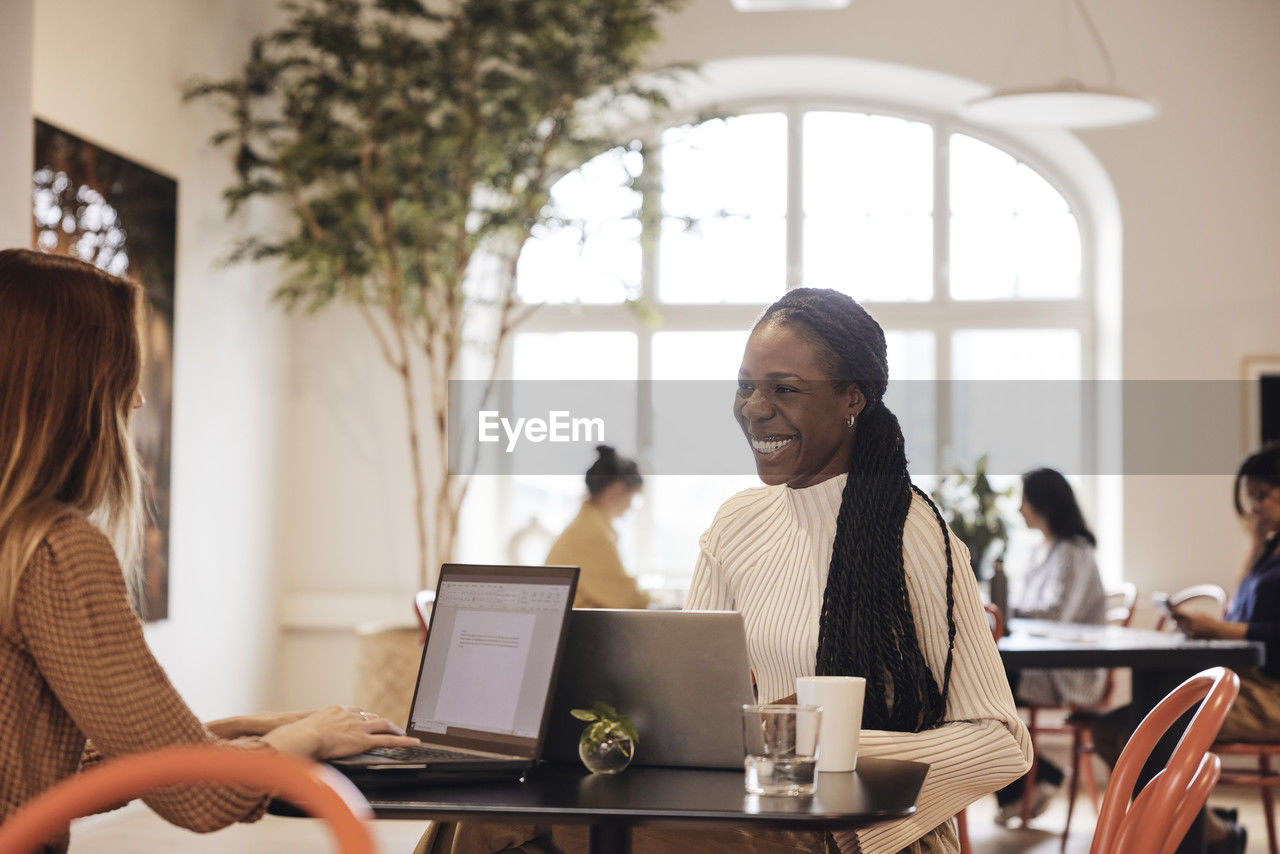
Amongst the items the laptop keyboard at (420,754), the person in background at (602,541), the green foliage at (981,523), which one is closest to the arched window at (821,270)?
the green foliage at (981,523)

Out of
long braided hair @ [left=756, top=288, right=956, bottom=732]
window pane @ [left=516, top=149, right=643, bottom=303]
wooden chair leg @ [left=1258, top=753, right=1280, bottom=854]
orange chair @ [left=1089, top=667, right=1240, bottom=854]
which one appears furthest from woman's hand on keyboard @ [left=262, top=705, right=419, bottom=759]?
window pane @ [left=516, top=149, right=643, bottom=303]

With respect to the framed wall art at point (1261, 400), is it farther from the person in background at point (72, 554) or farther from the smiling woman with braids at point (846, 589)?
the person in background at point (72, 554)

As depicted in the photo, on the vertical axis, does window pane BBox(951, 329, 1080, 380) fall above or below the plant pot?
above

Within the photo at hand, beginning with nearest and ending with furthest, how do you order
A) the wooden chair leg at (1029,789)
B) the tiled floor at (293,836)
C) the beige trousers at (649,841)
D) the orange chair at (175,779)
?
the orange chair at (175,779) → the beige trousers at (649,841) → the tiled floor at (293,836) → the wooden chair leg at (1029,789)

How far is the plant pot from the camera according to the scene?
162 centimetres

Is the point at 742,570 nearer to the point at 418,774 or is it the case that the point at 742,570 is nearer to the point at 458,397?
the point at 418,774

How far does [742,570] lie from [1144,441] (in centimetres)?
458

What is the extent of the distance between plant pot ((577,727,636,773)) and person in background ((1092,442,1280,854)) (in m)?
2.61

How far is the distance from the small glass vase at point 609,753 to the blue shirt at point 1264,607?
2896 millimetres

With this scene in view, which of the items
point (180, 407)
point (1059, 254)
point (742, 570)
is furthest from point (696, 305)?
point (742, 570)

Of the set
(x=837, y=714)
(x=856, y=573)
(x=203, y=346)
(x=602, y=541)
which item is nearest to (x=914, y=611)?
(x=856, y=573)

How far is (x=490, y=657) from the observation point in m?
1.70

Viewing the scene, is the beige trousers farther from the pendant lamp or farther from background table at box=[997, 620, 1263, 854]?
the pendant lamp

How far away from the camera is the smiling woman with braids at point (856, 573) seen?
176cm
